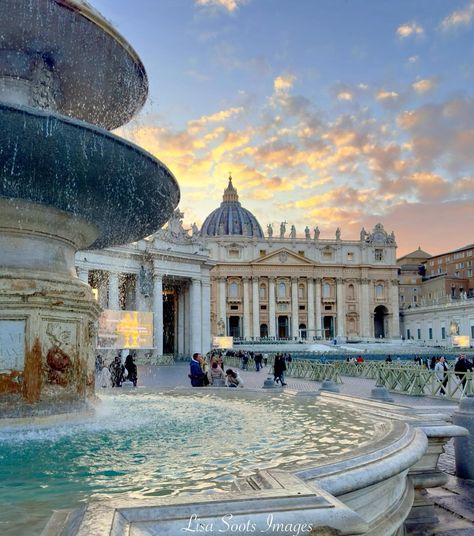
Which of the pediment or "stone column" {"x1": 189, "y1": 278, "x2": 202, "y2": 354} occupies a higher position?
the pediment

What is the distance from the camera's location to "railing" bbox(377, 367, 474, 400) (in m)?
14.6

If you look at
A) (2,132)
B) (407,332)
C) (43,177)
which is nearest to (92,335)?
(43,177)

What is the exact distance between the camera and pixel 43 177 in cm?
556

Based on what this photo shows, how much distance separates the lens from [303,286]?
3346 inches

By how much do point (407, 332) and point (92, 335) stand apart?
272ft

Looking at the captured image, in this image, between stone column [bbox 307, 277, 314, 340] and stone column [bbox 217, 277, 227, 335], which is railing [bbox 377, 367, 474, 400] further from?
stone column [bbox 307, 277, 314, 340]

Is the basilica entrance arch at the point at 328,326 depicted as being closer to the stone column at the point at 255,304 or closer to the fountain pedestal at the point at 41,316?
the stone column at the point at 255,304

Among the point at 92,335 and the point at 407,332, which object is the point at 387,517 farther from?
the point at 407,332

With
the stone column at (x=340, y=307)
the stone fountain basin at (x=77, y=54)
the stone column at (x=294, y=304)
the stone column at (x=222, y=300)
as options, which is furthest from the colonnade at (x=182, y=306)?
the stone column at (x=340, y=307)

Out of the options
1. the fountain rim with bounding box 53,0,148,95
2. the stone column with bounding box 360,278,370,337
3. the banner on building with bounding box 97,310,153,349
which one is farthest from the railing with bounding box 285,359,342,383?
the stone column with bounding box 360,278,370,337

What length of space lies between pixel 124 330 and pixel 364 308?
6725cm

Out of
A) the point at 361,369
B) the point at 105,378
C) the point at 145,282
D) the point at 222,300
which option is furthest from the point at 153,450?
the point at 222,300

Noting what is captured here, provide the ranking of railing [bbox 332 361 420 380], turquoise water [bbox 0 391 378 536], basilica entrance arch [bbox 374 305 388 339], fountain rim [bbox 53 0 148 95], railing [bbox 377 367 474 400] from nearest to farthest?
turquoise water [bbox 0 391 378 536] < fountain rim [bbox 53 0 148 95] < railing [bbox 377 367 474 400] < railing [bbox 332 361 420 380] < basilica entrance arch [bbox 374 305 388 339]

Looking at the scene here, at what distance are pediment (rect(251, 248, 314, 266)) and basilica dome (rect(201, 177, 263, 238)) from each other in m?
17.4
